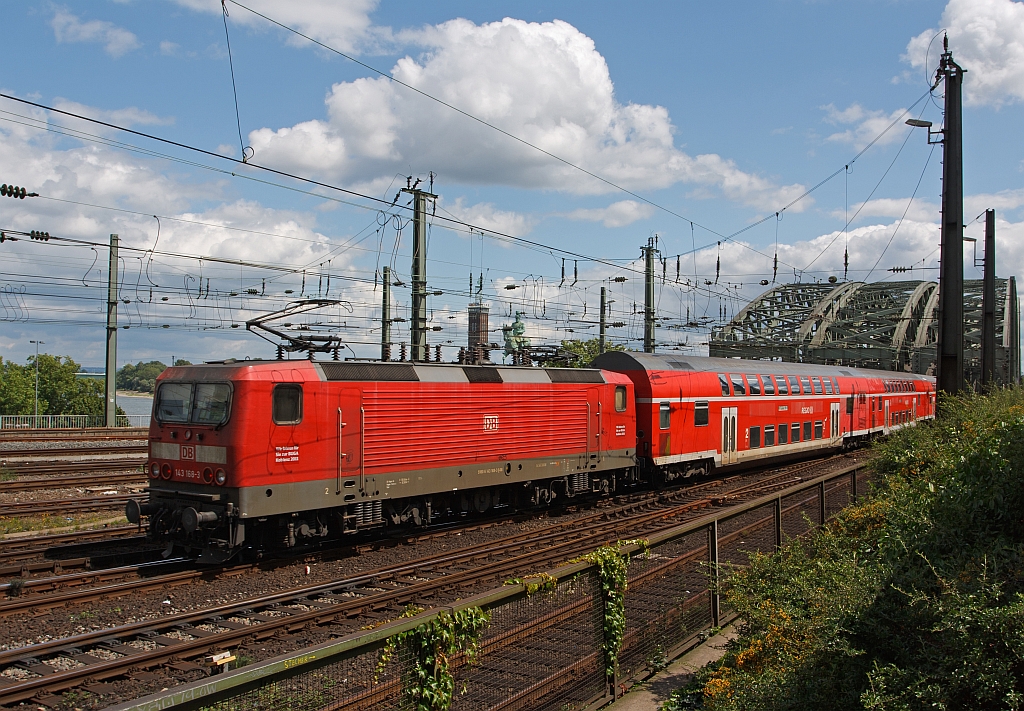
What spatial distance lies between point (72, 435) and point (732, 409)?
27.8 metres

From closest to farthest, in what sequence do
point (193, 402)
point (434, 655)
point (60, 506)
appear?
point (434, 655)
point (193, 402)
point (60, 506)

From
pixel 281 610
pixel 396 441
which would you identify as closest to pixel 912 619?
pixel 281 610

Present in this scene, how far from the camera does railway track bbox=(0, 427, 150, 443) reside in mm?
30250

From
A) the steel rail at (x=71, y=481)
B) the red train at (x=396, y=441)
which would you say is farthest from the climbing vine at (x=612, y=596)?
the steel rail at (x=71, y=481)

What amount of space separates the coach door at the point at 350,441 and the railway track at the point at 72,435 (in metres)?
21.5

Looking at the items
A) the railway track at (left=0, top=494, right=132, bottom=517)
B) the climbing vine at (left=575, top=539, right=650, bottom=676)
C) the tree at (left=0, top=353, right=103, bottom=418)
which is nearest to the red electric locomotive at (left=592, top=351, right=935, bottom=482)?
the railway track at (left=0, top=494, right=132, bottom=517)

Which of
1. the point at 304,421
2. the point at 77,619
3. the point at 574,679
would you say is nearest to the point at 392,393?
the point at 304,421

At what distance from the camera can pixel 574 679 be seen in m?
5.92

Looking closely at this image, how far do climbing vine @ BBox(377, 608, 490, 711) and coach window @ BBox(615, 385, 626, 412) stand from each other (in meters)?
15.7

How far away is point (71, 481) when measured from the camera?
68.3 feet

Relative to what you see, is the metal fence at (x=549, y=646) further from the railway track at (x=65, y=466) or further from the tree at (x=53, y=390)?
the tree at (x=53, y=390)

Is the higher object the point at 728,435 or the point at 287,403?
the point at 287,403

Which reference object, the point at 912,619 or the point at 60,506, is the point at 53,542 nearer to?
the point at 60,506

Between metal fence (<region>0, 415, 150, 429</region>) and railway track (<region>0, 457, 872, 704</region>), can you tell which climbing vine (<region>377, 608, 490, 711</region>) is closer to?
railway track (<region>0, 457, 872, 704</region>)
